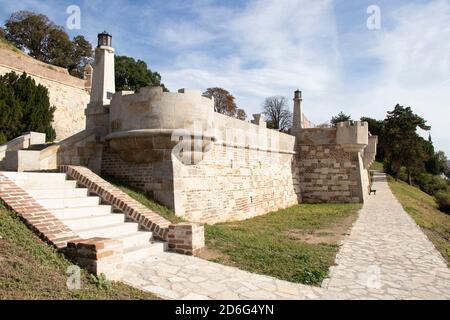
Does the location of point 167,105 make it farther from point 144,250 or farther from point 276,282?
point 276,282

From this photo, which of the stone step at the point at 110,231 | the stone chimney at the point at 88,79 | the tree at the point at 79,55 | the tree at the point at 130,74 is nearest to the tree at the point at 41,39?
the tree at the point at 79,55

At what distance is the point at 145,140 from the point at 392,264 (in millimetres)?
6242

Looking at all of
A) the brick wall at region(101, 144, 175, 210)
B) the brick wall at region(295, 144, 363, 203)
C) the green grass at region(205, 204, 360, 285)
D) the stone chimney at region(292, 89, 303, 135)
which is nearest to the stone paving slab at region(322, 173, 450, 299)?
the green grass at region(205, 204, 360, 285)

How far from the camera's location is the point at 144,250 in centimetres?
600

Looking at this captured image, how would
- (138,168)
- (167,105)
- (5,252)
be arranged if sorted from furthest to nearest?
(138,168)
(167,105)
(5,252)

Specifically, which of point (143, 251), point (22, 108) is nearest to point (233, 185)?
point (143, 251)

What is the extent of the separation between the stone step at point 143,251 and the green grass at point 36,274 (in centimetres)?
115

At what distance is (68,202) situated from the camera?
6.95m

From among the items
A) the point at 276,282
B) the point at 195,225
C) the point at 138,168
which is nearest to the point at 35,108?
the point at 138,168

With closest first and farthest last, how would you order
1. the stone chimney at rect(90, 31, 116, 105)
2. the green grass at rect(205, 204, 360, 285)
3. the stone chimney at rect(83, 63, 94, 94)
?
the green grass at rect(205, 204, 360, 285) → the stone chimney at rect(90, 31, 116, 105) → the stone chimney at rect(83, 63, 94, 94)

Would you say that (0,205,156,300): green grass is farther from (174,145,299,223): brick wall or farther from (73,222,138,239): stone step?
(174,145,299,223): brick wall

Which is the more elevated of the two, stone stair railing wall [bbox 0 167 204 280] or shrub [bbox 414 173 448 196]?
stone stair railing wall [bbox 0 167 204 280]

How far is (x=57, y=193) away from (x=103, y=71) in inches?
175

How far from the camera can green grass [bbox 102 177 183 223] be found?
8599mm
